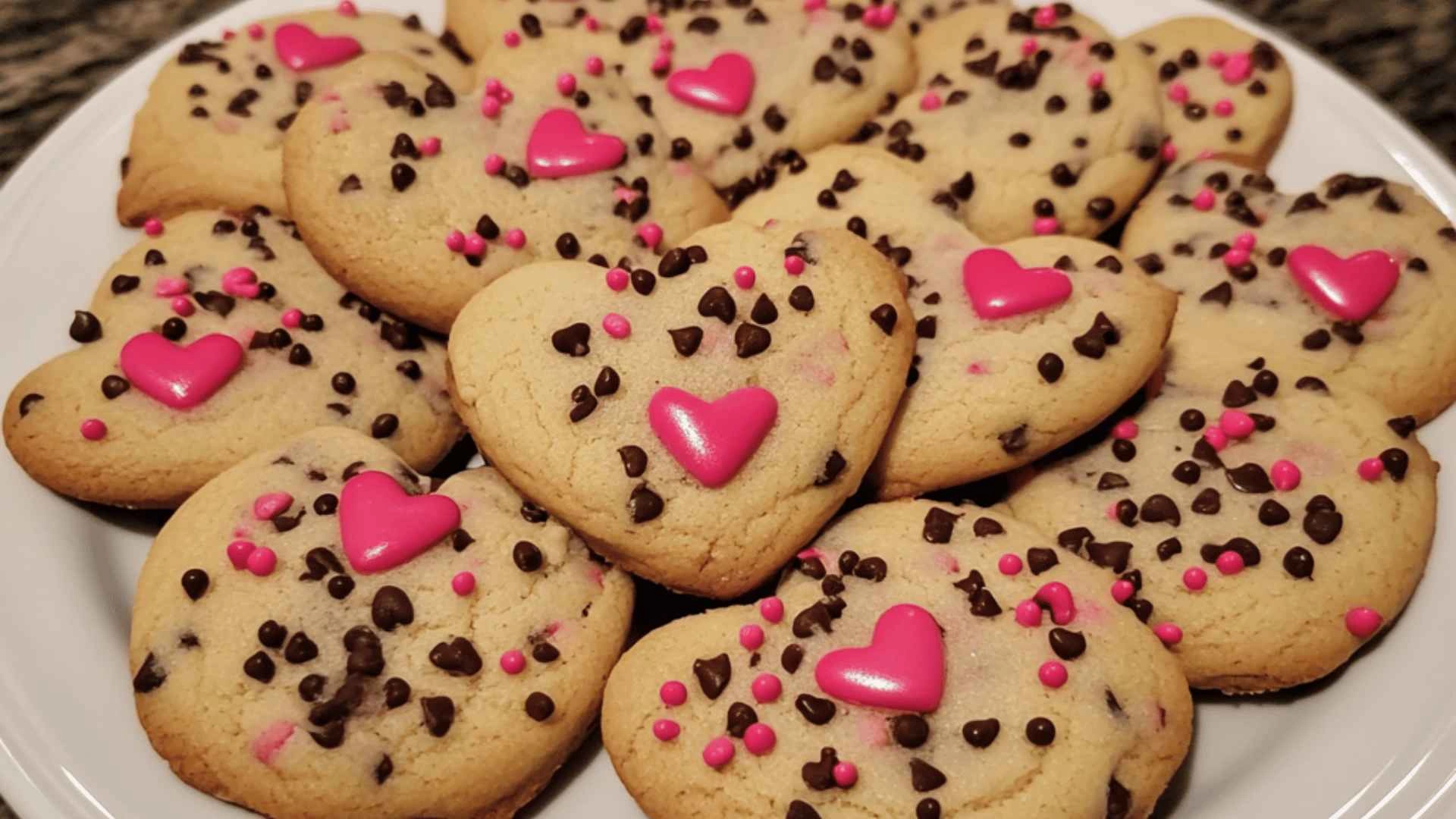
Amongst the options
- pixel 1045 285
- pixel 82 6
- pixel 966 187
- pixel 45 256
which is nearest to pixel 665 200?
pixel 966 187

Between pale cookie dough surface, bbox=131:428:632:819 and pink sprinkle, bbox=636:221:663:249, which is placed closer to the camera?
pale cookie dough surface, bbox=131:428:632:819

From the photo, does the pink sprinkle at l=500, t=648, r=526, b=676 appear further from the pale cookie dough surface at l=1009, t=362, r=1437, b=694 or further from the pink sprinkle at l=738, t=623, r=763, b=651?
the pale cookie dough surface at l=1009, t=362, r=1437, b=694

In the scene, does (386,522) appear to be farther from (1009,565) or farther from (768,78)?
(768,78)

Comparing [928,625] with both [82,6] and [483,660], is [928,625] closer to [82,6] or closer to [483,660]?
[483,660]

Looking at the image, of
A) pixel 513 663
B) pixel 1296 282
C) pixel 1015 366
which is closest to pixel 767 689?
pixel 513 663

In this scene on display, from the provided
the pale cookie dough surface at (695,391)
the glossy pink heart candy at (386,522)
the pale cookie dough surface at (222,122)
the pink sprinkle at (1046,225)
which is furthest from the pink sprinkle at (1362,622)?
the pale cookie dough surface at (222,122)

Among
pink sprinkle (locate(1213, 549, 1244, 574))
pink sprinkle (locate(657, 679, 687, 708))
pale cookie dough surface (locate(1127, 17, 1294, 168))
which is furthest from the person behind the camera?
pale cookie dough surface (locate(1127, 17, 1294, 168))

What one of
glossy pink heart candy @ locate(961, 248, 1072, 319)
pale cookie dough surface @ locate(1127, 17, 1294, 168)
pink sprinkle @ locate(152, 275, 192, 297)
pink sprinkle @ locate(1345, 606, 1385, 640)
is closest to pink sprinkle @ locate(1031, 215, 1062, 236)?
glossy pink heart candy @ locate(961, 248, 1072, 319)
